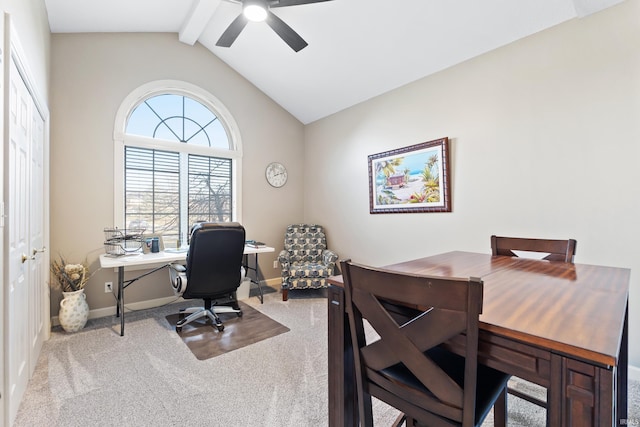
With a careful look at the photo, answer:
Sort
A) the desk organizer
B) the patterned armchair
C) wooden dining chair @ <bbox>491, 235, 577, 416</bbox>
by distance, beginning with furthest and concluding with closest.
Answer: the patterned armchair → the desk organizer → wooden dining chair @ <bbox>491, 235, 577, 416</bbox>

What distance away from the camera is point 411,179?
128 inches

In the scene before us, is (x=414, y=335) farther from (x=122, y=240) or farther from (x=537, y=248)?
(x=122, y=240)

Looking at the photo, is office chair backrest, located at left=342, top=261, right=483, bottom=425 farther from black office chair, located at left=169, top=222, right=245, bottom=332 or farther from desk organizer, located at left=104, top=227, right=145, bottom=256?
desk organizer, located at left=104, top=227, right=145, bottom=256

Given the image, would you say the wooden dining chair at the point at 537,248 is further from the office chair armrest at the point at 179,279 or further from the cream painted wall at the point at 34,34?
the cream painted wall at the point at 34,34

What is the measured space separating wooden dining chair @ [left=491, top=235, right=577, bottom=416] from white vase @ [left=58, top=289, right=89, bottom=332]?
11.5 ft

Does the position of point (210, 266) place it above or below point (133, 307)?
above

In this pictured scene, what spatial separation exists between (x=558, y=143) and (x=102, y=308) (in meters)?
4.63

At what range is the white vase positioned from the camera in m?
2.70

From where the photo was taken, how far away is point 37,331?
2279 mm

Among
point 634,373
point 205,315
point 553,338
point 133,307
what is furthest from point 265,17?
point 634,373

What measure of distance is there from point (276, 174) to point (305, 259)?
1.37 metres

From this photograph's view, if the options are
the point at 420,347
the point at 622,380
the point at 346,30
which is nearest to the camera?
the point at 420,347

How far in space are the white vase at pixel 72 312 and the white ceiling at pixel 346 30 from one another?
2.64m

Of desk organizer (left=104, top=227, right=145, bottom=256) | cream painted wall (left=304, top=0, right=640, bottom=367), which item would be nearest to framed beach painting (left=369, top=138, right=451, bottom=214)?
cream painted wall (left=304, top=0, right=640, bottom=367)
